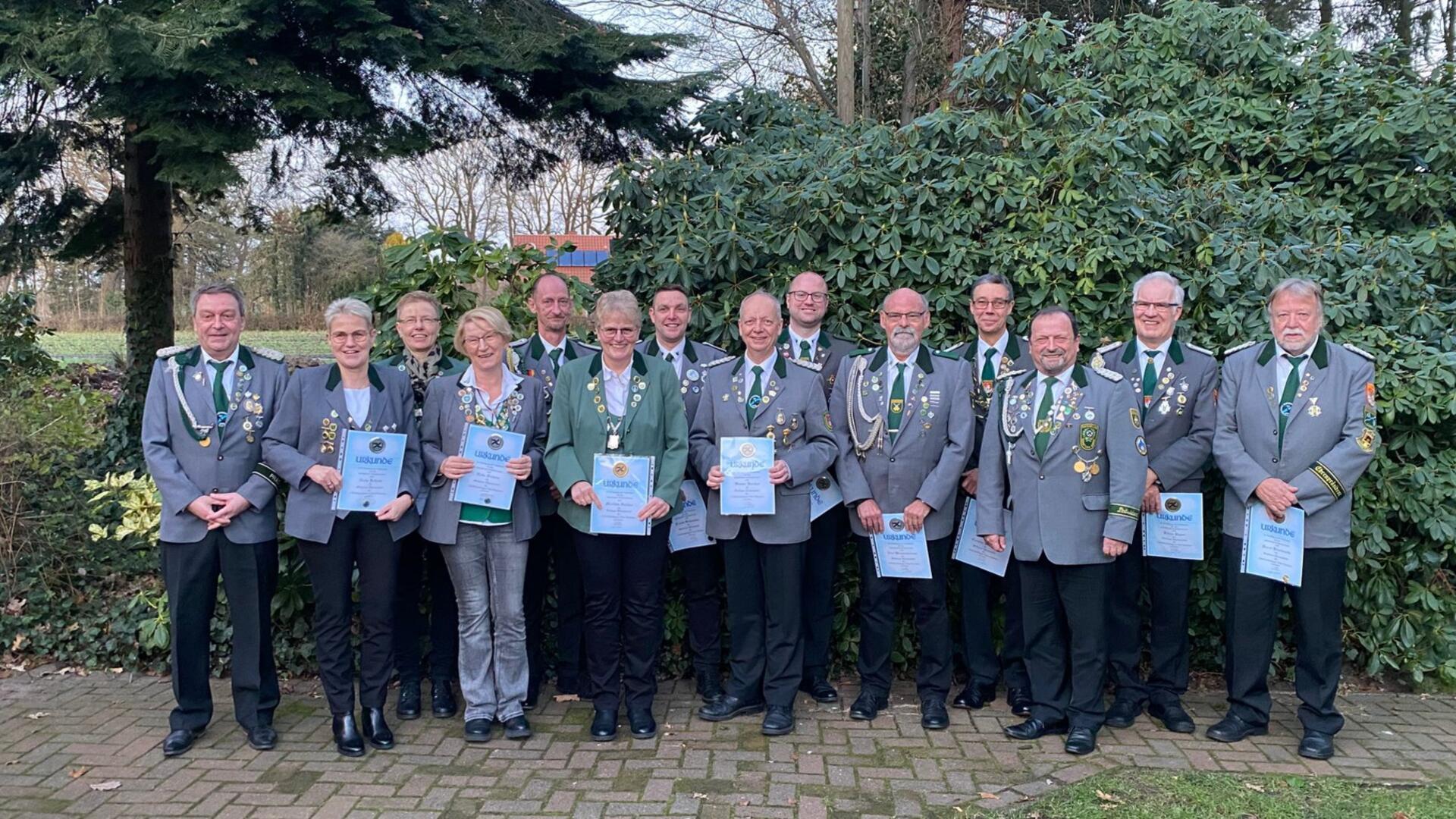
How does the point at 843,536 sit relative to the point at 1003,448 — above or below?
below

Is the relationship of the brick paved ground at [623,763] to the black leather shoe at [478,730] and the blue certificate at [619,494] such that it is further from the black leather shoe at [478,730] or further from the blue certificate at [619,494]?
the blue certificate at [619,494]

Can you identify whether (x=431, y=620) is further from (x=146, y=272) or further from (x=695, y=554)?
(x=146, y=272)

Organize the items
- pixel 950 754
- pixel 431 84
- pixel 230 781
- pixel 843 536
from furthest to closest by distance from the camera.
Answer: pixel 431 84 < pixel 843 536 < pixel 950 754 < pixel 230 781

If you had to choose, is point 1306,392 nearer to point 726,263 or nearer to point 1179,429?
point 1179,429

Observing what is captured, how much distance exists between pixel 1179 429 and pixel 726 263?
254cm

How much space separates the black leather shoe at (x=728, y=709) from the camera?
185 inches

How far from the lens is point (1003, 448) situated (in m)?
4.49

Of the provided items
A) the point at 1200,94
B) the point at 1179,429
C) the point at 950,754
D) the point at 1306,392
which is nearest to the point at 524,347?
the point at 950,754

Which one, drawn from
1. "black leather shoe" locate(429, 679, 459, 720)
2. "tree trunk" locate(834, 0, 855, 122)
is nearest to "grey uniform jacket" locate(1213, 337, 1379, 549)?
"black leather shoe" locate(429, 679, 459, 720)

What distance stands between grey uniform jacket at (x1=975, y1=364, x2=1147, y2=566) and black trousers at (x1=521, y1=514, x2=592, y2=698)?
2077 millimetres

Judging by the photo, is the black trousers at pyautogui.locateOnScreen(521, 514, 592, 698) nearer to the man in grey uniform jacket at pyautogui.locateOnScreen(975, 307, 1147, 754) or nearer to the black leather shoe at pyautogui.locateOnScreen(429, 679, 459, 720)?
the black leather shoe at pyautogui.locateOnScreen(429, 679, 459, 720)

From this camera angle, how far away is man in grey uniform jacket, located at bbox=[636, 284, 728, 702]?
4.80 metres

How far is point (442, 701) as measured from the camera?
15.6 feet

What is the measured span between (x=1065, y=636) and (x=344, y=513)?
127 inches
